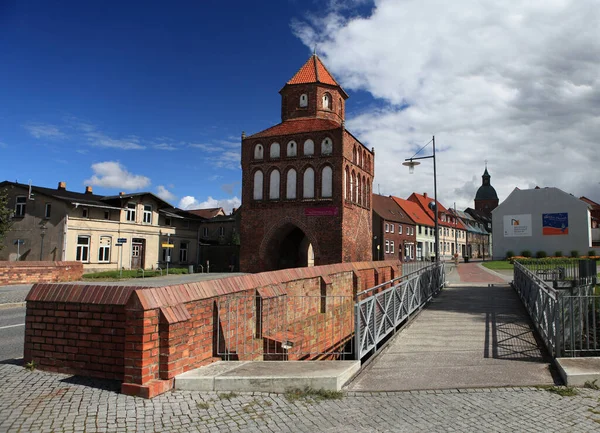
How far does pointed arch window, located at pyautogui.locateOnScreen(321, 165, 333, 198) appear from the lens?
29.7 metres

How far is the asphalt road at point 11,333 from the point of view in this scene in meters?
7.70

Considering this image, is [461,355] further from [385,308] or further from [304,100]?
[304,100]

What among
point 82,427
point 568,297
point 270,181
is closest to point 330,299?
point 568,297

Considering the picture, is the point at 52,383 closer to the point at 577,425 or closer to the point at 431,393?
the point at 431,393

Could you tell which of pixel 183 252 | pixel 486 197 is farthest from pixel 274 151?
pixel 486 197

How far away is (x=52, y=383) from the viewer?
5258mm

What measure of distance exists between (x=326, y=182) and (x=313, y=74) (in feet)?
29.8

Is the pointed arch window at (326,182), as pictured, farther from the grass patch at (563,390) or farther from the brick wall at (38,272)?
the grass patch at (563,390)

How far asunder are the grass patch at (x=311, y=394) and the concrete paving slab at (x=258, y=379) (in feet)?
0.19

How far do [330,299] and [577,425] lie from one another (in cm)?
1048

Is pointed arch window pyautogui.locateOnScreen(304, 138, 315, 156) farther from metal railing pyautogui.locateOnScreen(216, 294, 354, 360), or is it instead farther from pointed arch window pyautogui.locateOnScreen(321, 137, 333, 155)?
metal railing pyautogui.locateOnScreen(216, 294, 354, 360)

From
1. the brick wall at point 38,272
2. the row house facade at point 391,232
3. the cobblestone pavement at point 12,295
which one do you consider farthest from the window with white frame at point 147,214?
the row house facade at point 391,232

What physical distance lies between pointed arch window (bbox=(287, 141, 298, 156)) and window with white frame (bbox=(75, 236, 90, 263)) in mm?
16612

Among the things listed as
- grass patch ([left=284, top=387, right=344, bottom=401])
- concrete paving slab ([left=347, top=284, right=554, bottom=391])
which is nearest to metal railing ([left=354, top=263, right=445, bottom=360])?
concrete paving slab ([left=347, top=284, right=554, bottom=391])
